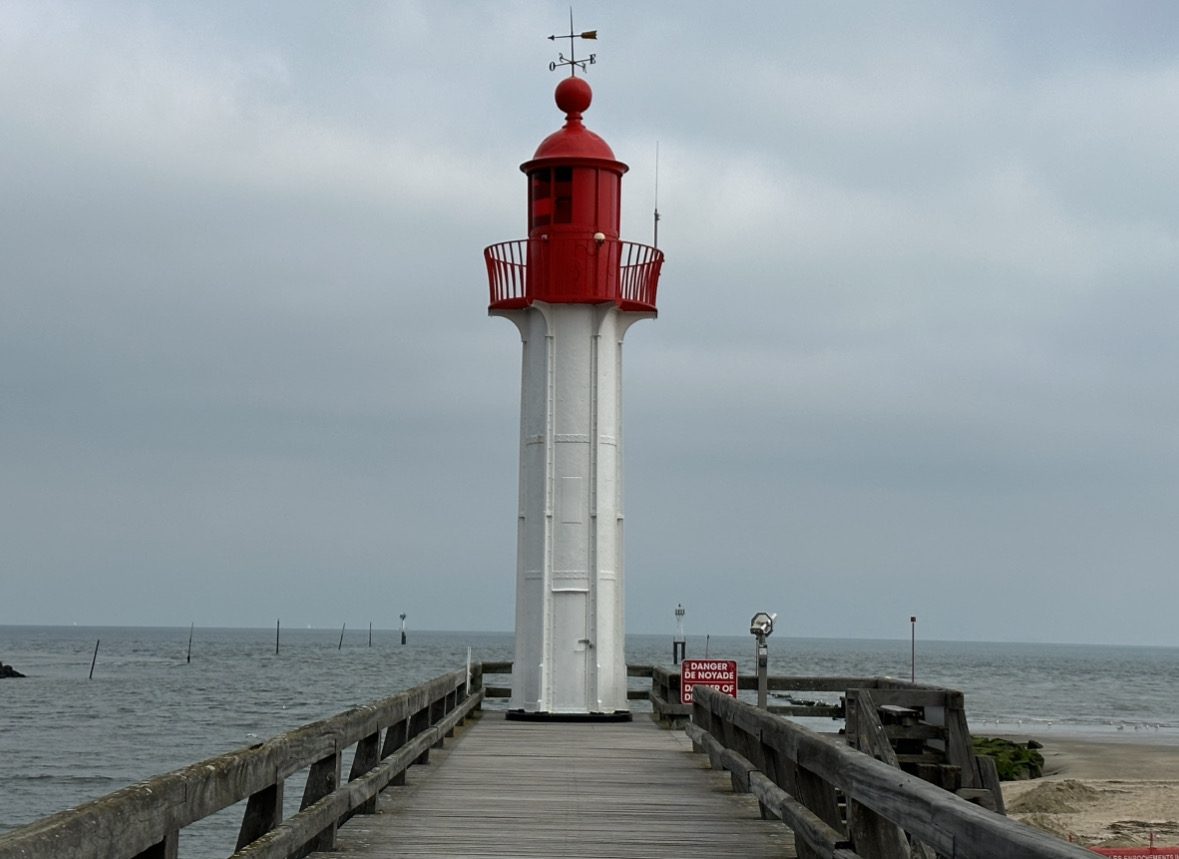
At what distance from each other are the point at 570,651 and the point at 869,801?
36.4ft

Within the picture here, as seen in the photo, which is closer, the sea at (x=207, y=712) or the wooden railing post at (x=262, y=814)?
the wooden railing post at (x=262, y=814)

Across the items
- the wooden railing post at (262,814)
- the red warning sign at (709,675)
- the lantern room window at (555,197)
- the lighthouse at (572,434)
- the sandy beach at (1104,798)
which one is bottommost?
the sandy beach at (1104,798)

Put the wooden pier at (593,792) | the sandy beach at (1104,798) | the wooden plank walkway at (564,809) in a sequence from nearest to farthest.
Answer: the wooden pier at (593,792) → the wooden plank walkway at (564,809) → the sandy beach at (1104,798)

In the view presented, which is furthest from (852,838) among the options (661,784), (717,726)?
(717,726)

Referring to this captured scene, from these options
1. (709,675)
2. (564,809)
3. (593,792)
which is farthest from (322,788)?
(709,675)

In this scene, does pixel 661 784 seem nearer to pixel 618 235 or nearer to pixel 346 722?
pixel 346 722

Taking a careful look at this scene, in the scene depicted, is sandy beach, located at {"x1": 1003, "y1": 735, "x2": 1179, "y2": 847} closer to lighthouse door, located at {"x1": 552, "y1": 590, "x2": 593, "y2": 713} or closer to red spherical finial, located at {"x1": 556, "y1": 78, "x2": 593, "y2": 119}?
lighthouse door, located at {"x1": 552, "y1": 590, "x2": 593, "y2": 713}

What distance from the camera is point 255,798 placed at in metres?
6.45

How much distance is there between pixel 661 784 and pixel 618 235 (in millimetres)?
8087

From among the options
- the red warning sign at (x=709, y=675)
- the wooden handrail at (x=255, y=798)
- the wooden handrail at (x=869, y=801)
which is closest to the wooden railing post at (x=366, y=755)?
the wooden handrail at (x=255, y=798)

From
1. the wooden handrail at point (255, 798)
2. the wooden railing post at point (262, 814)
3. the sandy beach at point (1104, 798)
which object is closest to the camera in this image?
the wooden handrail at point (255, 798)

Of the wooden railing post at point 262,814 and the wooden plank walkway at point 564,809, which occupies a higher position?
the wooden railing post at point 262,814

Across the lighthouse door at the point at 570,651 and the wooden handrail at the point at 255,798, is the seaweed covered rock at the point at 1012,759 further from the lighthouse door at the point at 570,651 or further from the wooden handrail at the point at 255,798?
the wooden handrail at the point at 255,798

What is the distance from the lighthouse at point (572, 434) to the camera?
16609 mm
